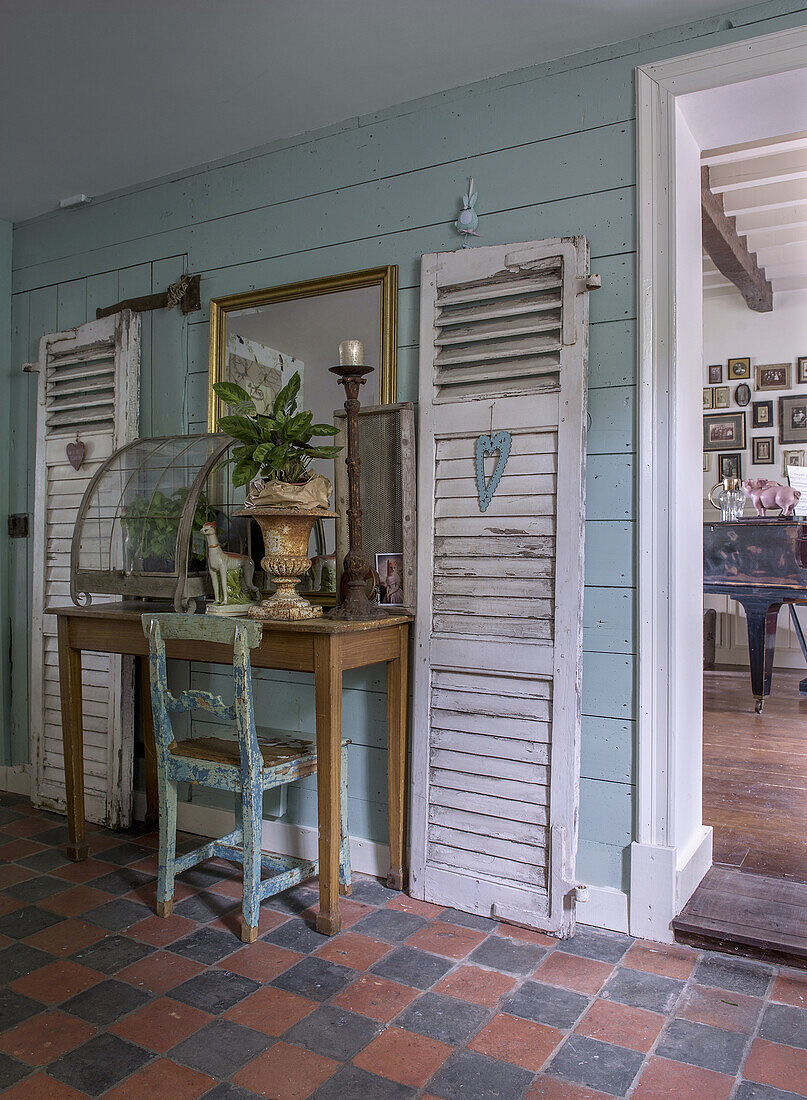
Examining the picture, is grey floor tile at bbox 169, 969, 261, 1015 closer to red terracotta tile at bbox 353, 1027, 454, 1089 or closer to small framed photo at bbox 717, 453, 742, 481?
red terracotta tile at bbox 353, 1027, 454, 1089

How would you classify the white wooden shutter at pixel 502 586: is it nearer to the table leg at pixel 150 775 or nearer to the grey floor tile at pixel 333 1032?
the grey floor tile at pixel 333 1032

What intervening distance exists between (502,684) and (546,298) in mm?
1141

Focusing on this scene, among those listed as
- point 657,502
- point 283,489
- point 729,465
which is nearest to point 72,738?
point 283,489

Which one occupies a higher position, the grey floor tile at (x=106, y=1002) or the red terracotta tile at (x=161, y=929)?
the grey floor tile at (x=106, y=1002)

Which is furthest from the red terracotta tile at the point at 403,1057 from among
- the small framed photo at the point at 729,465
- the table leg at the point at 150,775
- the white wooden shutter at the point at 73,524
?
the small framed photo at the point at 729,465

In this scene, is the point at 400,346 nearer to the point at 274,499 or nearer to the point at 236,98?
the point at 274,499

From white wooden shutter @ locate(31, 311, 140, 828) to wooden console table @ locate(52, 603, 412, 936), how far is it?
0.16 m

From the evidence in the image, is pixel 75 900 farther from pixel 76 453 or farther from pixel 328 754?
pixel 76 453

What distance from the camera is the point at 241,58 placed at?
2.53 metres

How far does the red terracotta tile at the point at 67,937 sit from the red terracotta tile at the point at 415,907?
0.84 metres

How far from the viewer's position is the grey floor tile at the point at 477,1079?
5.30 feet

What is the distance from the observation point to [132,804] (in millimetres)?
3234

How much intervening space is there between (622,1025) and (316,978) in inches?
29.3

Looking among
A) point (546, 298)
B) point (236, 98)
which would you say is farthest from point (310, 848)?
point (236, 98)
